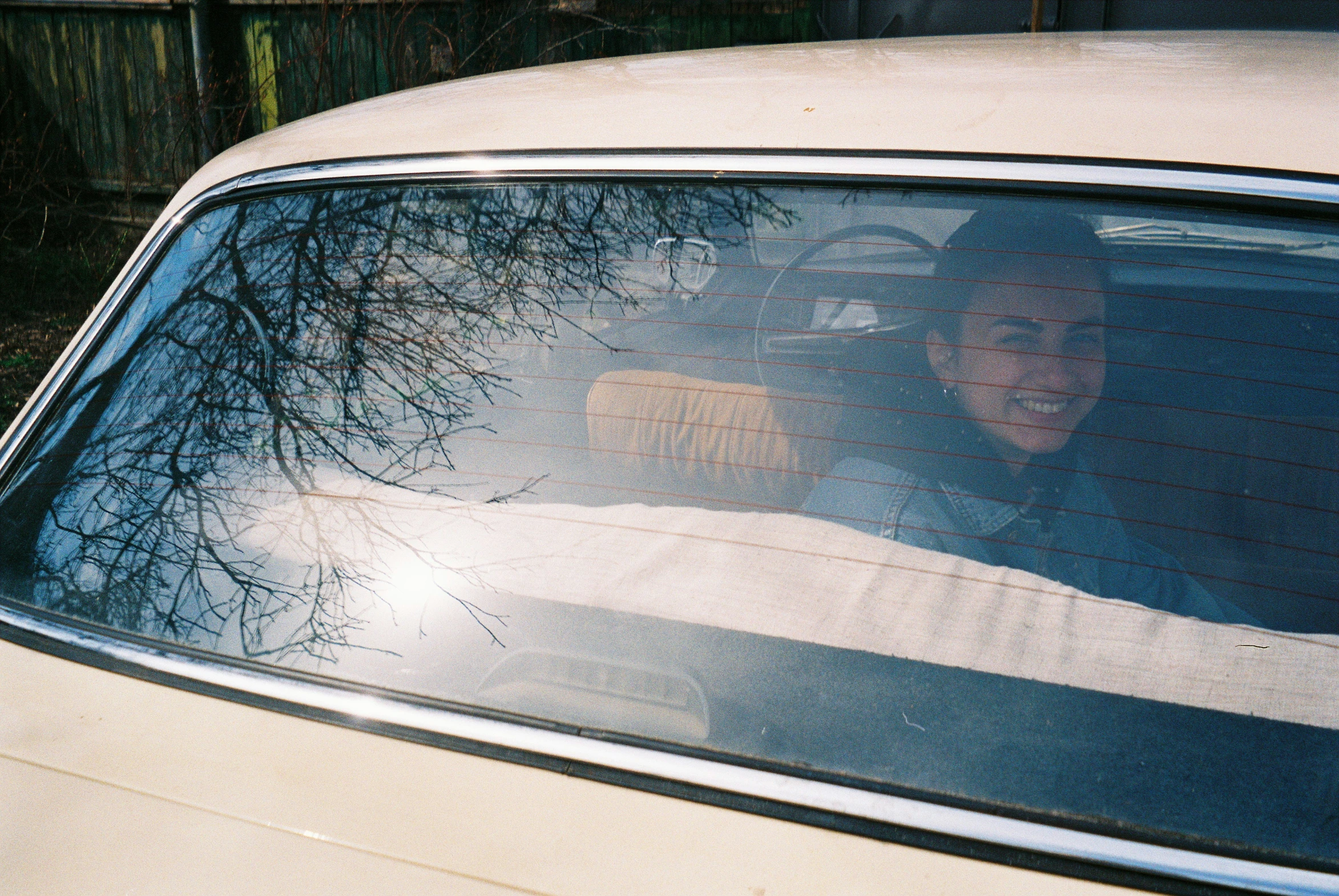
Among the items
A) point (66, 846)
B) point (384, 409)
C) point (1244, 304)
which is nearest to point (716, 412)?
point (384, 409)

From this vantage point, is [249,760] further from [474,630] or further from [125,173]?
[125,173]

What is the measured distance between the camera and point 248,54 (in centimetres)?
743

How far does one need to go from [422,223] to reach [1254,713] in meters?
1.26

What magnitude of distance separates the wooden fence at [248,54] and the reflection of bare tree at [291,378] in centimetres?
519

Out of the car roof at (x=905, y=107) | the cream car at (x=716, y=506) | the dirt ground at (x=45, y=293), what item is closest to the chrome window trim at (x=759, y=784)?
the cream car at (x=716, y=506)

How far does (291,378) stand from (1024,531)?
104 centimetres

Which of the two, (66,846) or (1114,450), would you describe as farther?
(1114,450)

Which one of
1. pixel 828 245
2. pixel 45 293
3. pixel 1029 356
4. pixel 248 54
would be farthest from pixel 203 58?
pixel 1029 356

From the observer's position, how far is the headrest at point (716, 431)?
137 cm

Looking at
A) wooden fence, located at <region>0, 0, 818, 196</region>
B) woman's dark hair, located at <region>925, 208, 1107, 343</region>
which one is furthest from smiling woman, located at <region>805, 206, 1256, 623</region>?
wooden fence, located at <region>0, 0, 818, 196</region>

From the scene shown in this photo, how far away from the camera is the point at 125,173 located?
23.6 ft

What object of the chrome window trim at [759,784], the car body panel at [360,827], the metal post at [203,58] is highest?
the metal post at [203,58]

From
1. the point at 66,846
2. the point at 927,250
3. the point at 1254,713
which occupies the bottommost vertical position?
the point at 66,846

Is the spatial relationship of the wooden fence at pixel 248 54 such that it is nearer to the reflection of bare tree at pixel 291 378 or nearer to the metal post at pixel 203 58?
the metal post at pixel 203 58
